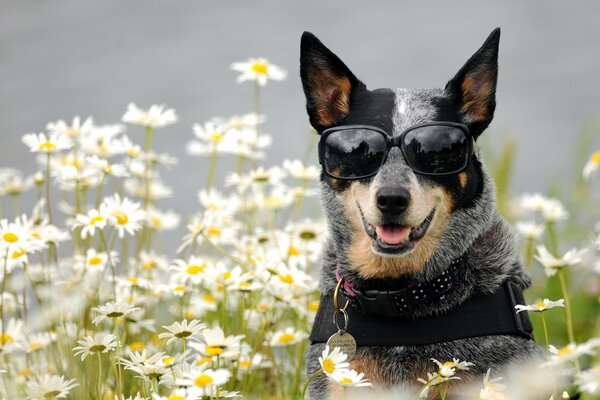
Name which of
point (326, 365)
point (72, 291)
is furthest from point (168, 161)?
point (326, 365)

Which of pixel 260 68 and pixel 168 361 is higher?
pixel 260 68

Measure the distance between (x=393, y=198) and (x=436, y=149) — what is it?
307mm

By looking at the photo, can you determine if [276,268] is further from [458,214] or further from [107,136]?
[107,136]

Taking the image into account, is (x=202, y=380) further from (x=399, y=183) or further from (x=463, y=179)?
(x=463, y=179)

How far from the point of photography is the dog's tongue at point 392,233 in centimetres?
350

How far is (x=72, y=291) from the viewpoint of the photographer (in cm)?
451

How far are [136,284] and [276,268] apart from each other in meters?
0.73

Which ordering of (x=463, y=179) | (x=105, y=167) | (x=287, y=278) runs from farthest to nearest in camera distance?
(x=105, y=167) < (x=287, y=278) < (x=463, y=179)

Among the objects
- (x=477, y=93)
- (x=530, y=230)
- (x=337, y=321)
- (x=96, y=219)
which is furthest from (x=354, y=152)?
(x=530, y=230)

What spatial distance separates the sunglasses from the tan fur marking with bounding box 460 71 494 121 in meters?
0.15

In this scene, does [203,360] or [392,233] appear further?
[392,233]

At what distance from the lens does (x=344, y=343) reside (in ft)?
11.3

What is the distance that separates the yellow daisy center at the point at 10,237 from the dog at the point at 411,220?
1.41 metres

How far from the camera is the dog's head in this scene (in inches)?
137
